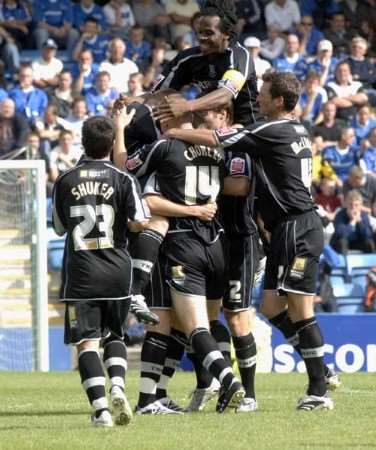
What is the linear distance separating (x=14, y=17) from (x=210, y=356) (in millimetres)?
15319

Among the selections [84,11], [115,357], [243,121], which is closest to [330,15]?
[84,11]

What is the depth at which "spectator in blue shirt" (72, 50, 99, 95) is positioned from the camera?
72.0ft

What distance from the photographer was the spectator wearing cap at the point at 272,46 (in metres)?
23.5

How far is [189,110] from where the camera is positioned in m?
9.77

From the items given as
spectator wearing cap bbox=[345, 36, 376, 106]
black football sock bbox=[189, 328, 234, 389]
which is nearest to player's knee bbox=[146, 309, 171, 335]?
black football sock bbox=[189, 328, 234, 389]

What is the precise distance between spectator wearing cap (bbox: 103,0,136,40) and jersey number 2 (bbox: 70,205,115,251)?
15.2 metres

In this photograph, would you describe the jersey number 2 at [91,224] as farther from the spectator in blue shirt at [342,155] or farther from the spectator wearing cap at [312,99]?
the spectator wearing cap at [312,99]

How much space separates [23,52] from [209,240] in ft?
47.9

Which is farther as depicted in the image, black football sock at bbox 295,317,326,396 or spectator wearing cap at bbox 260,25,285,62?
spectator wearing cap at bbox 260,25,285,62

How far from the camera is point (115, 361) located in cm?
894

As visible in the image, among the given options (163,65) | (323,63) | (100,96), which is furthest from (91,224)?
(323,63)

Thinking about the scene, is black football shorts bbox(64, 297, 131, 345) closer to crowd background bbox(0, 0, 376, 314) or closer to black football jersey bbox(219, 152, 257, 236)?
black football jersey bbox(219, 152, 257, 236)

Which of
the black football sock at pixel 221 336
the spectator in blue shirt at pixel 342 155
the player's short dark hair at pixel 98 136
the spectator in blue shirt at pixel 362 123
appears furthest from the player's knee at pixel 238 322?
the spectator in blue shirt at pixel 362 123

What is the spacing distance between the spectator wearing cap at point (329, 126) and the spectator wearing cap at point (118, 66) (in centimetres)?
317
